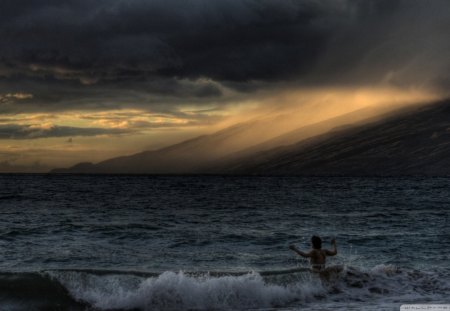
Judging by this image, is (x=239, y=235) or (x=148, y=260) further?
(x=239, y=235)

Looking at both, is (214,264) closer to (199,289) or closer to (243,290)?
(243,290)

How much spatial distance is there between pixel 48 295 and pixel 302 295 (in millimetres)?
8623

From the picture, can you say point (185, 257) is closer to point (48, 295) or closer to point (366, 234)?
point (48, 295)

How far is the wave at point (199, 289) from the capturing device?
17672 millimetres

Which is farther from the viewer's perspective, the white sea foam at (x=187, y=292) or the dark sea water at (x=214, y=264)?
the dark sea water at (x=214, y=264)

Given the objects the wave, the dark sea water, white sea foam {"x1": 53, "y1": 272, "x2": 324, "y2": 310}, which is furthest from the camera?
the dark sea water

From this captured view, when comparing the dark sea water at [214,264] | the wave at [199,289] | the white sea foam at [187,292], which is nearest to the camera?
the white sea foam at [187,292]

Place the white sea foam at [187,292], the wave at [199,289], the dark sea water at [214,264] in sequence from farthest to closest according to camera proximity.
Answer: the dark sea water at [214,264], the wave at [199,289], the white sea foam at [187,292]

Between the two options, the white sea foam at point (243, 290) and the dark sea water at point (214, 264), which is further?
the dark sea water at point (214, 264)

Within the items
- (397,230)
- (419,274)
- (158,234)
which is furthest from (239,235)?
(419,274)

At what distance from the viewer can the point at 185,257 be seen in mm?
25203

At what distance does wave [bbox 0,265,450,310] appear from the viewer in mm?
17672

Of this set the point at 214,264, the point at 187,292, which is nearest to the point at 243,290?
the point at 187,292

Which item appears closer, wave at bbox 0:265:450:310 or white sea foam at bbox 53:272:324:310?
white sea foam at bbox 53:272:324:310
